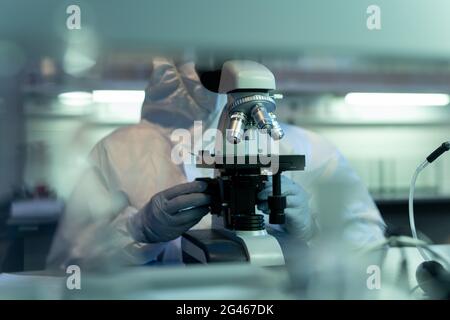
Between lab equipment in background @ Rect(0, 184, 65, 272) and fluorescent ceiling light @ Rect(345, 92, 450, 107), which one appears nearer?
lab equipment in background @ Rect(0, 184, 65, 272)

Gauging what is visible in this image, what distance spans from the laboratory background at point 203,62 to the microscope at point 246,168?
2.2 inches

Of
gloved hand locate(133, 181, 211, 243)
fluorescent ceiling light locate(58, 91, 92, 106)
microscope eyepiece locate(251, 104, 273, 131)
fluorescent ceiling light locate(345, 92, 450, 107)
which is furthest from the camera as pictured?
fluorescent ceiling light locate(345, 92, 450, 107)

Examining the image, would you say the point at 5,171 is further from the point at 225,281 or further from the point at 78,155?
the point at 225,281

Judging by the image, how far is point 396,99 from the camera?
1.54 metres

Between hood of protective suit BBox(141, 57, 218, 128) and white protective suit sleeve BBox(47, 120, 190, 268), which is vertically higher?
hood of protective suit BBox(141, 57, 218, 128)

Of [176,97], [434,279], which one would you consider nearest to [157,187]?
[176,97]

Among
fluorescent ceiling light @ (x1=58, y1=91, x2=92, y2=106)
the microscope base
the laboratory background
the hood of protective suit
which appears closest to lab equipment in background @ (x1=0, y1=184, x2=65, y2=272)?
the laboratory background

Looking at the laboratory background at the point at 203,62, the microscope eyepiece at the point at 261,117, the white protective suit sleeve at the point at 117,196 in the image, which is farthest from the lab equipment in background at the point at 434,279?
the white protective suit sleeve at the point at 117,196

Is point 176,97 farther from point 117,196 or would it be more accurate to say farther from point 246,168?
point 246,168

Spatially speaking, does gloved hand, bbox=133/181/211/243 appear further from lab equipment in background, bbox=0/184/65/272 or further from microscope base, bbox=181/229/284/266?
lab equipment in background, bbox=0/184/65/272

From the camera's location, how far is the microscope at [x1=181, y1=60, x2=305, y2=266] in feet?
2.95

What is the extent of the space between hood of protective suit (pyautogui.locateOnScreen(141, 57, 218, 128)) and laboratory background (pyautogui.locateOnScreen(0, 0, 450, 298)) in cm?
5

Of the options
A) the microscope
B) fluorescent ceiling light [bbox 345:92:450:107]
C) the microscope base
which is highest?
fluorescent ceiling light [bbox 345:92:450:107]
